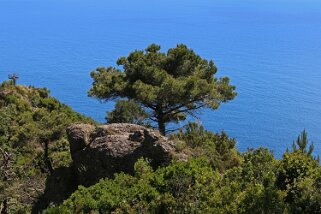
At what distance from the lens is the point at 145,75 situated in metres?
23.4

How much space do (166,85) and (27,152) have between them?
8726mm

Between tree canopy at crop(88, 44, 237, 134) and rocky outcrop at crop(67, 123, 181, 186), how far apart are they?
506cm

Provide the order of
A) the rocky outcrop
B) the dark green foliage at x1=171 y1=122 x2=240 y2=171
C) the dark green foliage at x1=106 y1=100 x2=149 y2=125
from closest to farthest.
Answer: the rocky outcrop, the dark green foliage at x1=171 y1=122 x2=240 y2=171, the dark green foliage at x1=106 y1=100 x2=149 y2=125

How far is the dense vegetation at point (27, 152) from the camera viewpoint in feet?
65.4

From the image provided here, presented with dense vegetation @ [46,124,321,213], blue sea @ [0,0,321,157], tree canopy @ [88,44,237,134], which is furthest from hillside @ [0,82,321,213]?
blue sea @ [0,0,321,157]

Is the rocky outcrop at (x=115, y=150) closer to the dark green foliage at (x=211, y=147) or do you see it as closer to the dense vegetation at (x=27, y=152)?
the dark green foliage at (x=211, y=147)

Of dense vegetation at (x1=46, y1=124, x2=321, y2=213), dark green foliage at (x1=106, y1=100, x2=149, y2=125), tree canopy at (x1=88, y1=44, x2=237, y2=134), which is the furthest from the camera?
dark green foliage at (x1=106, y1=100, x2=149, y2=125)

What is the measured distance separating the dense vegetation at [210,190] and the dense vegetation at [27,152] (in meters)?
6.01

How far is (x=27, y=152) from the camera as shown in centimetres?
2606

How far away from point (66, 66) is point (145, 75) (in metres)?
74.1

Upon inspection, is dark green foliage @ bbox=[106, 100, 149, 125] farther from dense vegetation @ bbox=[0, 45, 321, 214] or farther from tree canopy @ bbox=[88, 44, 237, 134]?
tree canopy @ bbox=[88, 44, 237, 134]

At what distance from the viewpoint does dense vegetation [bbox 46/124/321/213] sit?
11.0 metres

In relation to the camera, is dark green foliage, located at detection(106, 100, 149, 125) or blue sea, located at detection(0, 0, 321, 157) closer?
dark green foliage, located at detection(106, 100, 149, 125)

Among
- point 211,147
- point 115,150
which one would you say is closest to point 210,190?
point 211,147
